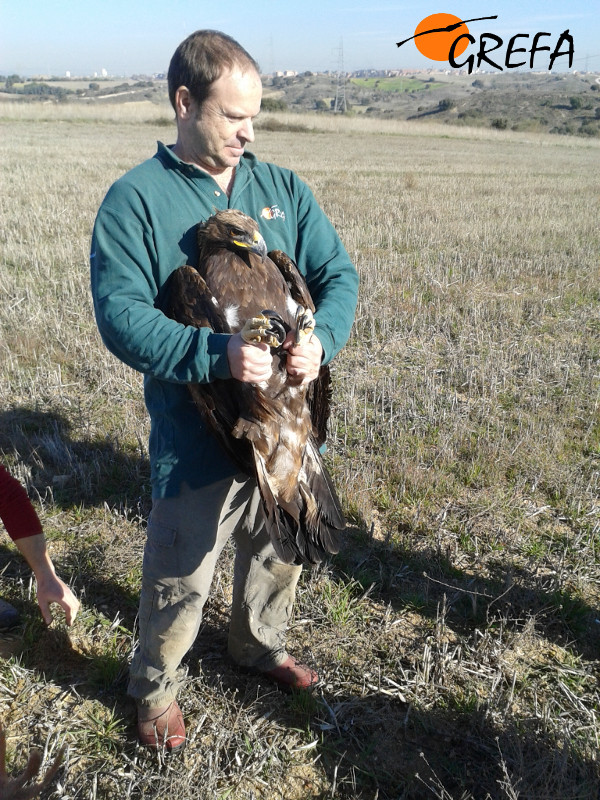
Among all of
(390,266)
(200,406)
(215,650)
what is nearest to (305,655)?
(215,650)

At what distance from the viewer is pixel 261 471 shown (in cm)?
225

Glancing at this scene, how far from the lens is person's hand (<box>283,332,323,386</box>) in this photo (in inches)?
82.8

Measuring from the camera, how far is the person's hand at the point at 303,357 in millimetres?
2104

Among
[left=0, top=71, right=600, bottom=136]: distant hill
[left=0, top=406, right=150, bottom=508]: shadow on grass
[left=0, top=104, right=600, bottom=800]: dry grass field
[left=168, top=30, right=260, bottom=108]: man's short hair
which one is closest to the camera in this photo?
[left=168, top=30, right=260, bottom=108]: man's short hair

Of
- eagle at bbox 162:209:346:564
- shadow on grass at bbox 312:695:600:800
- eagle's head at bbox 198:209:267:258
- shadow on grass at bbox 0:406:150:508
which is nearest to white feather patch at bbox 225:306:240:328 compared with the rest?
eagle at bbox 162:209:346:564

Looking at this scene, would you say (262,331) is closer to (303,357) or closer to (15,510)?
(303,357)

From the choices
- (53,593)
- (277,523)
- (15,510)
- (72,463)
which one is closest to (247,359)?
(277,523)

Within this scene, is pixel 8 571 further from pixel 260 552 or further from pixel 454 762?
pixel 454 762

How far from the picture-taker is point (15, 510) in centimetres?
237

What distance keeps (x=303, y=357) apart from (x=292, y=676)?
160cm

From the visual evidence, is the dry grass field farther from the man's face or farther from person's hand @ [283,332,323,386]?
the man's face

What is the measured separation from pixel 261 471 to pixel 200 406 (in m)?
0.33

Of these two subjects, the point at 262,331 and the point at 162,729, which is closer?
the point at 262,331

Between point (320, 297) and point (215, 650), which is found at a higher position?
point (320, 297)
